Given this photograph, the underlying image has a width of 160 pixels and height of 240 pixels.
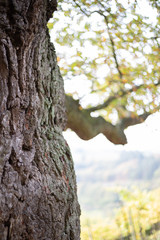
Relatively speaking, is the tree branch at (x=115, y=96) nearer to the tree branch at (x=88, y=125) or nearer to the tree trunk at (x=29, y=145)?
the tree branch at (x=88, y=125)

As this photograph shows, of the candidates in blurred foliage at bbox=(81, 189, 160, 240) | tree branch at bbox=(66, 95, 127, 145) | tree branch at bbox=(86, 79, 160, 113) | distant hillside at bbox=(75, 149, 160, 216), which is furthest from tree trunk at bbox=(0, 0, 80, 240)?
distant hillside at bbox=(75, 149, 160, 216)

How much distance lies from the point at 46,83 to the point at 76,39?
2.81 meters

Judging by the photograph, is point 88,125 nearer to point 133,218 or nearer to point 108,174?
point 133,218

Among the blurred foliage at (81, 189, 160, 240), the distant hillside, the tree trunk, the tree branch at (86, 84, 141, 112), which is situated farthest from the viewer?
the distant hillside

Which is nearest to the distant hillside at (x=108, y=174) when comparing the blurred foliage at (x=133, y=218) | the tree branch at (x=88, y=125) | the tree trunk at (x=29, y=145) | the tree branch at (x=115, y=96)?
the blurred foliage at (x=133, y=218)

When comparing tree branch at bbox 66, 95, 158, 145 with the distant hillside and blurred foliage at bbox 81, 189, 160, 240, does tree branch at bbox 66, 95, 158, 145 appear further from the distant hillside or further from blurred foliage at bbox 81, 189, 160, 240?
the distant hillside

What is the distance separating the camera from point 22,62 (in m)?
2.39

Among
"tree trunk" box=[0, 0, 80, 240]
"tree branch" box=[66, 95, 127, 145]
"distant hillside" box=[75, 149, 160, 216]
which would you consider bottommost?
"tree trunk" box=[0, 0, 80, 240]

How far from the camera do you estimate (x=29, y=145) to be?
91.7 inches

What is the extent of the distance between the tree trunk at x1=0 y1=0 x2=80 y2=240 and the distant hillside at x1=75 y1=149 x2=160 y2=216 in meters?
89.5

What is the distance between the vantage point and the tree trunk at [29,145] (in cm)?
211

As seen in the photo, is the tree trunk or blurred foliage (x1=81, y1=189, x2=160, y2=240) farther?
blurred foliage (x1=81, y1=189, x2=160, y2=240)

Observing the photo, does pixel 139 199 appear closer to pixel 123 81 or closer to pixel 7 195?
pixel 123 81

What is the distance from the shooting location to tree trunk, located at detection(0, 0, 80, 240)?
2105mm
